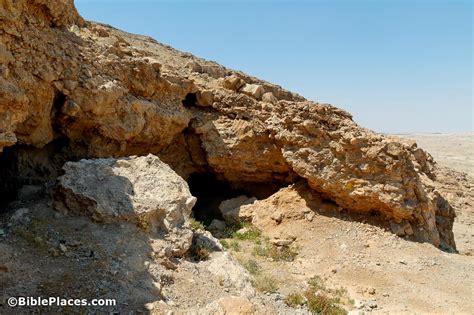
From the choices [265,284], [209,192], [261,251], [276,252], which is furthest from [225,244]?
[209,192]

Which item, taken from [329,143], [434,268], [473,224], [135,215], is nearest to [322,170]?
[329,143]

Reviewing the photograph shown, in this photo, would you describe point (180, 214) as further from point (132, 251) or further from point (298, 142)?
point (298, 142)

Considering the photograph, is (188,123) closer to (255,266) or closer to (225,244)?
(225,244)

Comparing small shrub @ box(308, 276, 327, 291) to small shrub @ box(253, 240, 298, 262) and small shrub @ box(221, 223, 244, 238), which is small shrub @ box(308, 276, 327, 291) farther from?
small shrub @ box(221, 223, 244, 238)

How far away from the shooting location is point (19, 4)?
27.2ft

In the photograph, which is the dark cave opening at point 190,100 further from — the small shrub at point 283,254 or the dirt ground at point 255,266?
the small shrub at point 283,254

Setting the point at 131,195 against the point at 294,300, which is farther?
the point at 294,300

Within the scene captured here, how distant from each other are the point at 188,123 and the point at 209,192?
368 centimetres

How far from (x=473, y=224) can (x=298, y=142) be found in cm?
1422

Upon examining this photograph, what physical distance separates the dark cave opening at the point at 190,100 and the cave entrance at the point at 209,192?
2972 millimetres

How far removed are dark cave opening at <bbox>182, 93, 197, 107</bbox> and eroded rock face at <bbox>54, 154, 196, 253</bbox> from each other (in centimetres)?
468

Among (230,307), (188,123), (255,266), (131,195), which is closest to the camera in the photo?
(230,307)

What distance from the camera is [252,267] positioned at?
10.1 meters

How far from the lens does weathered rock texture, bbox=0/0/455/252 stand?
9258 mm
